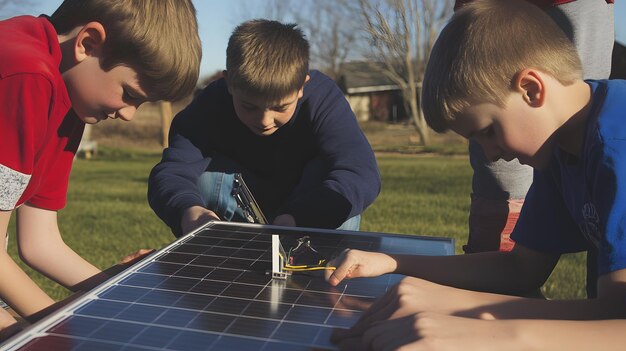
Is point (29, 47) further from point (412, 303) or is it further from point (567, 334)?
point (567, 334)

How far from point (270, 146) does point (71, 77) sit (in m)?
1.73

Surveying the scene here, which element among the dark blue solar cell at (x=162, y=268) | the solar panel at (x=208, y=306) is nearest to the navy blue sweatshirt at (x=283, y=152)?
the solar panel at (x=208, y=306)

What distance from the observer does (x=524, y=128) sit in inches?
91.5

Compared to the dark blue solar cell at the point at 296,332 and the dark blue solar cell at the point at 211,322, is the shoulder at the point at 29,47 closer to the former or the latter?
the dark blue solar cell at the point at 211,322

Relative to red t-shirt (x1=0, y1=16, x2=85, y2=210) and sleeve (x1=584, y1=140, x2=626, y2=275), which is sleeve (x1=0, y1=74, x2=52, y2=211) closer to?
red t-shirt (x1=0, y1=16, x2=85, y2=210)

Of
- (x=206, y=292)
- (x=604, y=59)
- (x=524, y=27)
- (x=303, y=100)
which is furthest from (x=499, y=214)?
(x=206, y=292)

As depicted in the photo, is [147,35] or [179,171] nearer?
[147,35]

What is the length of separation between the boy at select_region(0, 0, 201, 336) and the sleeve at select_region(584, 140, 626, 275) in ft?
6.03

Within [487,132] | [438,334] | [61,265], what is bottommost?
[61,265]

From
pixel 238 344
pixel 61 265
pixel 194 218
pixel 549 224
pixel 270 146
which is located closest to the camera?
pixel 238 344

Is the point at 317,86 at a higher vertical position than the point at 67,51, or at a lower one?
lower

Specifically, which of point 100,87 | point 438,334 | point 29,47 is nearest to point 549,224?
point 438,334

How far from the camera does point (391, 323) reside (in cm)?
171

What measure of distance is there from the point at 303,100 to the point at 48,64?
199 cm
